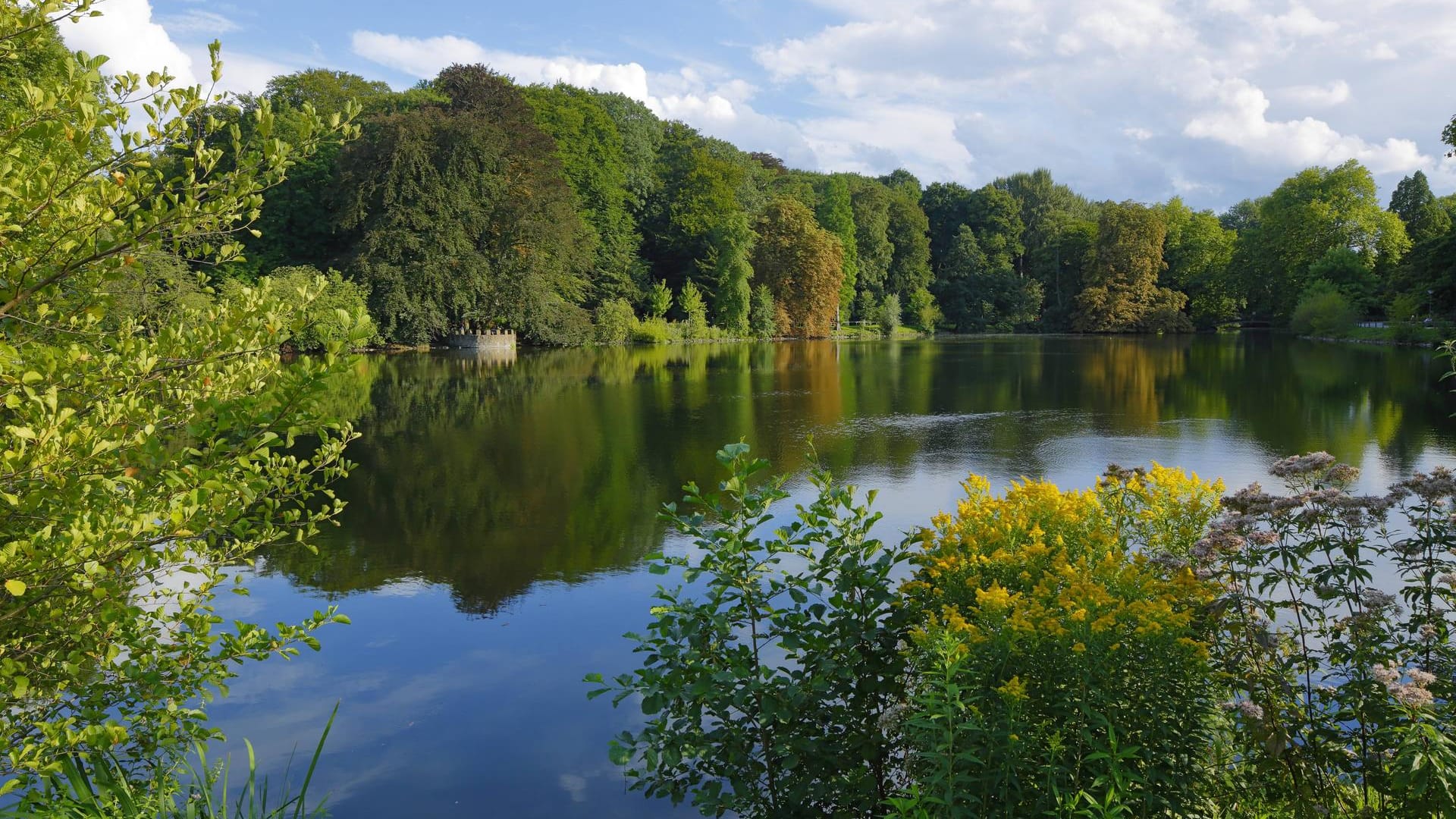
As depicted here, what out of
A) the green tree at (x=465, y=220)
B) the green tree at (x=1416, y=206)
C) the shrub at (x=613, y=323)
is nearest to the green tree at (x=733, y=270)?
the shrub at (x=613, y=323)

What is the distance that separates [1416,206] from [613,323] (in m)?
55.5

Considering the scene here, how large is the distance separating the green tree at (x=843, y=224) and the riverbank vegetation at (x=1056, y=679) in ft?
218

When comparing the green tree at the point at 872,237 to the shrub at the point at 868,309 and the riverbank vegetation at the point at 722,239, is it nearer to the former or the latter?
the riverbank vegetation at the point at 722,239

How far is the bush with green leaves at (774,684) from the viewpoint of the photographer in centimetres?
367

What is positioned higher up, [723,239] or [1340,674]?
[723,239]

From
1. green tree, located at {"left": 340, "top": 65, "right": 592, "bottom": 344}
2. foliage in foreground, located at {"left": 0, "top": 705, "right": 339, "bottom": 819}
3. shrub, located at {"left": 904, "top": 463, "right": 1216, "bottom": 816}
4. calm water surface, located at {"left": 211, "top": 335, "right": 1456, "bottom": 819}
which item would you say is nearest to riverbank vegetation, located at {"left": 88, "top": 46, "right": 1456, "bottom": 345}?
green tree, located at {"left": 340, "top": 65, "right": 592, "bottom": 344}

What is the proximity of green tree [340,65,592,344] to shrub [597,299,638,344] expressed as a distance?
5.43 feet

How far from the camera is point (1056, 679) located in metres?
3.29

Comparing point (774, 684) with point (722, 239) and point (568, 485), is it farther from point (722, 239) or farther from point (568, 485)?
point (722, 239)

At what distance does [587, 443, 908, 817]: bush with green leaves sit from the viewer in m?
3.67

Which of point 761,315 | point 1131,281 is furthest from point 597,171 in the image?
point 1131,281

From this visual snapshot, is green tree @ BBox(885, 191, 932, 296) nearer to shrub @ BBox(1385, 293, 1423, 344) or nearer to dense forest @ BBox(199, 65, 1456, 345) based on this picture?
dense forest @ BBox(199, 65, 1456, 345)

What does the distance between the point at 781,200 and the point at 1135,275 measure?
91.2 ft

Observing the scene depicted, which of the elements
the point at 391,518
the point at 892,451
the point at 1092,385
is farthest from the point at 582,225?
the point at 391,518
